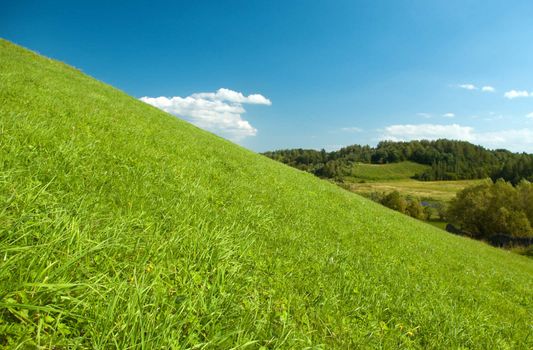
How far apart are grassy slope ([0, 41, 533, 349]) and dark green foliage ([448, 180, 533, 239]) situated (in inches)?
3382

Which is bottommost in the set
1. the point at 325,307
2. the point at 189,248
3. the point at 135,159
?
the point at 325,307

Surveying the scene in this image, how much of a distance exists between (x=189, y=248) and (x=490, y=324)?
7.62 metres

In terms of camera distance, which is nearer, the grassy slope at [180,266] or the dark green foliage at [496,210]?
the grassy slope at [180,266]

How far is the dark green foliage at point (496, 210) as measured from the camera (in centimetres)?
7725

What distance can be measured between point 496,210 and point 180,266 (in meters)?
103

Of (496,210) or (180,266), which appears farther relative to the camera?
(496,210)

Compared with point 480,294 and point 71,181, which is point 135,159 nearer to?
point 71,181

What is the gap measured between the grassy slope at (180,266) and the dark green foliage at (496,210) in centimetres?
8590

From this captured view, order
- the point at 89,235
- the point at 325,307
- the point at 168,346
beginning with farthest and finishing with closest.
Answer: the point at 325,307, the point at 89,235, the point at 168,346

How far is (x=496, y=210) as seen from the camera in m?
83.1

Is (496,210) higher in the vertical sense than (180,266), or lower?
lower

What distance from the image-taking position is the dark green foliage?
77.2 meters

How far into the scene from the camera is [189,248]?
4.74m

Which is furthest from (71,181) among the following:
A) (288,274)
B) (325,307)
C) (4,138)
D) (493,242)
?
(493,242)
